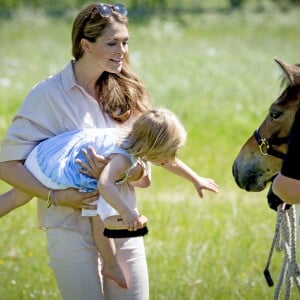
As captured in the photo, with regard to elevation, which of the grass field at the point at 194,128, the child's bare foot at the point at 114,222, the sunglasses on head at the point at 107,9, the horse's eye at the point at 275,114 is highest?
the sunglasses on head at the point at 107,9

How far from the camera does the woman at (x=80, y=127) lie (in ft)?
16.3

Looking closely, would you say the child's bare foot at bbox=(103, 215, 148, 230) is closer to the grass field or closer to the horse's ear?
the horse's ear

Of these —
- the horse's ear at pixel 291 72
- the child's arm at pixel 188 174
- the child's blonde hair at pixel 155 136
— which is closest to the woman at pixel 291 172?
the child's blonde hair at pixel 155 136

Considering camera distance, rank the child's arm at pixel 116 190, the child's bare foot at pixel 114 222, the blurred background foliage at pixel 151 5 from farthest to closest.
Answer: the blurred background foliage at pixel 151 5
the child's bare foot at pixel 114 222
the child's arm at pixel 116 190

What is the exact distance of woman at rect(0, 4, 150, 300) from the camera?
498cm

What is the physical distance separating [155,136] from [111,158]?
0.23 meters

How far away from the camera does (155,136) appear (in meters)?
4.81

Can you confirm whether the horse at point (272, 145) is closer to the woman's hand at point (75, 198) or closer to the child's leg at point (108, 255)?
the child's leg at point (108, 255)

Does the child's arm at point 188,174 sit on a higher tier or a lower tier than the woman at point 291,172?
lower

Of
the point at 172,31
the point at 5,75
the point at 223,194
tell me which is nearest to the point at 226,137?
the point at 223,194

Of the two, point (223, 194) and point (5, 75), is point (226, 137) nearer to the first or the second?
point (223, 194)

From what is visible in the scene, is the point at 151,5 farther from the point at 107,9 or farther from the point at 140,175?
the point at 140,175

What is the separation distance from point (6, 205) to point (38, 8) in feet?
82.6

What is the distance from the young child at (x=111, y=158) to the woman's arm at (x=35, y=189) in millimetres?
27
